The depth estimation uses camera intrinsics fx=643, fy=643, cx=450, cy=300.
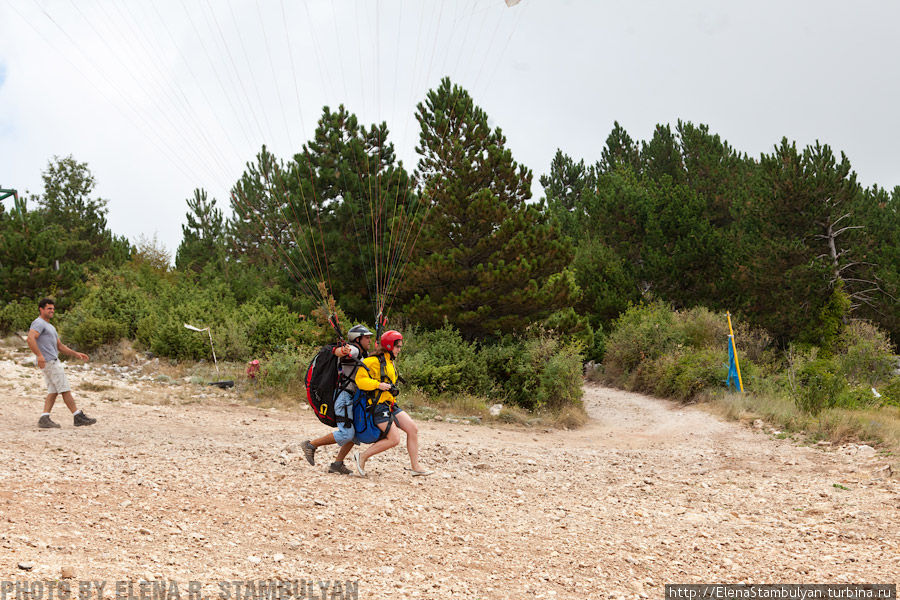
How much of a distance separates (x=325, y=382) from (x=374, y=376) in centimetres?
51

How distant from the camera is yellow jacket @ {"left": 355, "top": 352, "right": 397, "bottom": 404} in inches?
253

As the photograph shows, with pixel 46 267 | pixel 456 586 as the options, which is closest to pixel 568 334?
pixel 456 586

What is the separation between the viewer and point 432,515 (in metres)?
5.71

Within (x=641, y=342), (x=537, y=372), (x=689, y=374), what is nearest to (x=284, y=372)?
Result: (x=537, y=372)

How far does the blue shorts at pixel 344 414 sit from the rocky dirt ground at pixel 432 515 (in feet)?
1.42

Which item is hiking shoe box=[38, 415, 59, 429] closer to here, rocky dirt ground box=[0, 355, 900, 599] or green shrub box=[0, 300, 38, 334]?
rocky dirt ground box=[0, 355, 900, 599]

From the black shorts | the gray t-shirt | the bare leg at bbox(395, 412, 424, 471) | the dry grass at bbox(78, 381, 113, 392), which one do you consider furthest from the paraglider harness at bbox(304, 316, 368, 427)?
the dry grass at bbox(78, 381, 113, 392)

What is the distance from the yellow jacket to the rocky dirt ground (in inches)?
36.4

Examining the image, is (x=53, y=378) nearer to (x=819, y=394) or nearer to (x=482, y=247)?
(x=482, y=247)

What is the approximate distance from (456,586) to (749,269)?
95.8ft

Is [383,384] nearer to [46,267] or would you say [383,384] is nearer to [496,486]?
[496,486]

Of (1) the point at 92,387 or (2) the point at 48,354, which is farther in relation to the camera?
(1) the point at 92,387

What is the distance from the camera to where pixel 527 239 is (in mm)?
19172

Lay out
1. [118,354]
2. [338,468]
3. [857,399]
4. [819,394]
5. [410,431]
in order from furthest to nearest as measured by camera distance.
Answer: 1. [118,354]
2. [857,399]
3. [819,394]
4. [338,468]
5. [410,431]
